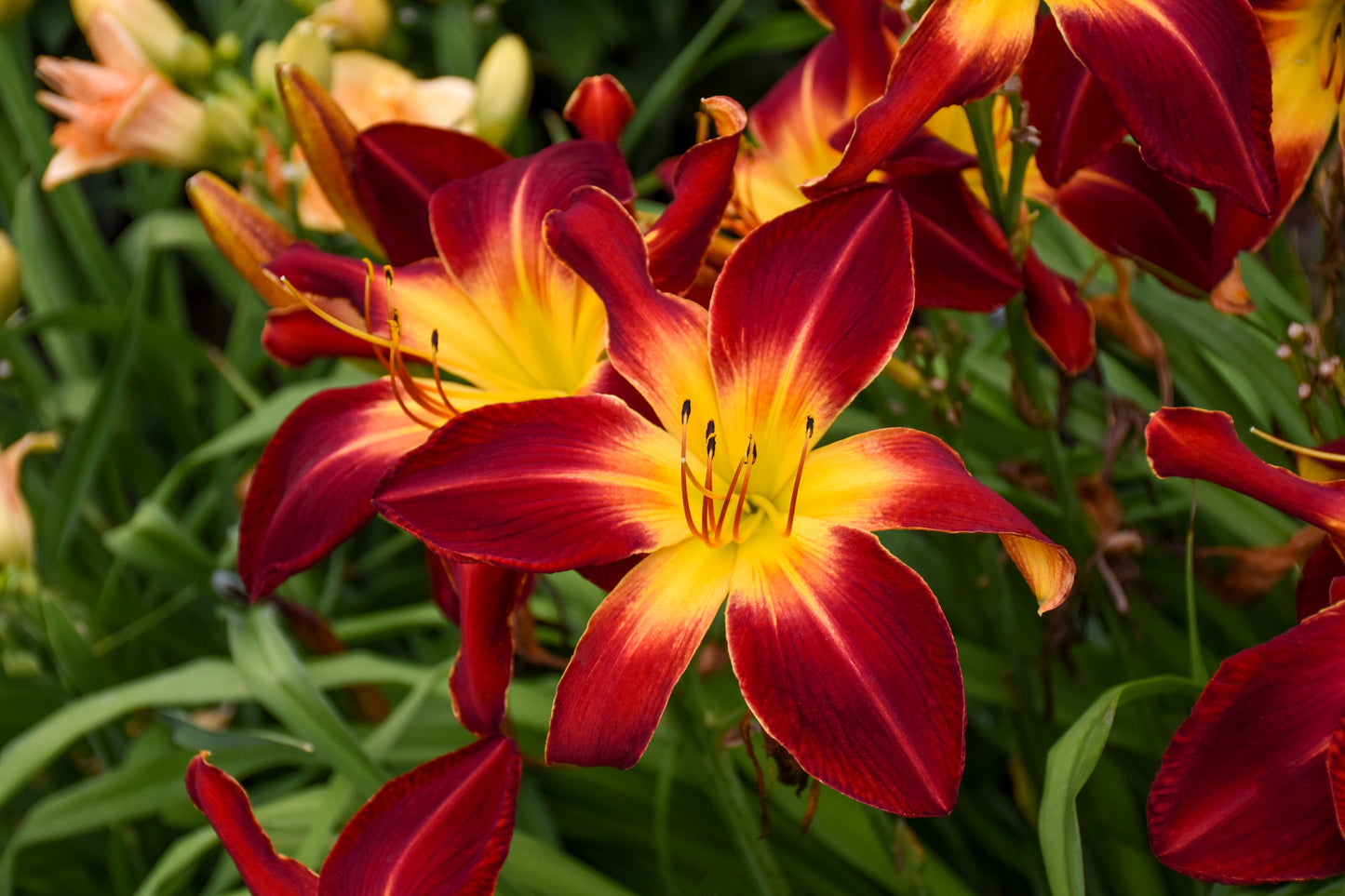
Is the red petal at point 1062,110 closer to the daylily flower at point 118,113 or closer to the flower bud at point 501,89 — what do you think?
the flower bud at point 501,89

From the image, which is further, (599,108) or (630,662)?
(599,108)

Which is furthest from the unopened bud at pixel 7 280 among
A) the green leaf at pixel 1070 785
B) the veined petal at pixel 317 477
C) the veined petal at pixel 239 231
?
the green leaf at pixel 1070 785

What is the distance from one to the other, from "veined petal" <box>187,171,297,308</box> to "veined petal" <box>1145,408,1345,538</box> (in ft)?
1.51

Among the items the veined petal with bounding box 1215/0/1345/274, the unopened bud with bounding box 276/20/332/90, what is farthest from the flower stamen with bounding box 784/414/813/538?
the unopened bud with bounding box 276/20/332/90

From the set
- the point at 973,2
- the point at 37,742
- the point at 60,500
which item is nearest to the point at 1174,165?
the point at 973,2

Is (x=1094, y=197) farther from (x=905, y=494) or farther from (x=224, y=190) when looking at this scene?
(x=224, y=190)

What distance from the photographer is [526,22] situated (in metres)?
2.28

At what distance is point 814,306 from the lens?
0.51 m

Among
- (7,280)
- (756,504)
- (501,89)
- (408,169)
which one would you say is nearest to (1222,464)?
(756,504)

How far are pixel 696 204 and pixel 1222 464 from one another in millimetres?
253

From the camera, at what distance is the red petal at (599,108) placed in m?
0.63

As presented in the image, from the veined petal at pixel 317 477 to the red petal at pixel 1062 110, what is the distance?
0.33 meters

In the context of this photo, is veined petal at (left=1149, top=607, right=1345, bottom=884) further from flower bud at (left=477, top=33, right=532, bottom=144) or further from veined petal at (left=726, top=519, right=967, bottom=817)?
flower bud at (left=477, top=33, right=532, bottom=144)

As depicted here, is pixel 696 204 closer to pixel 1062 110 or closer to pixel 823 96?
pixel 1062 110
